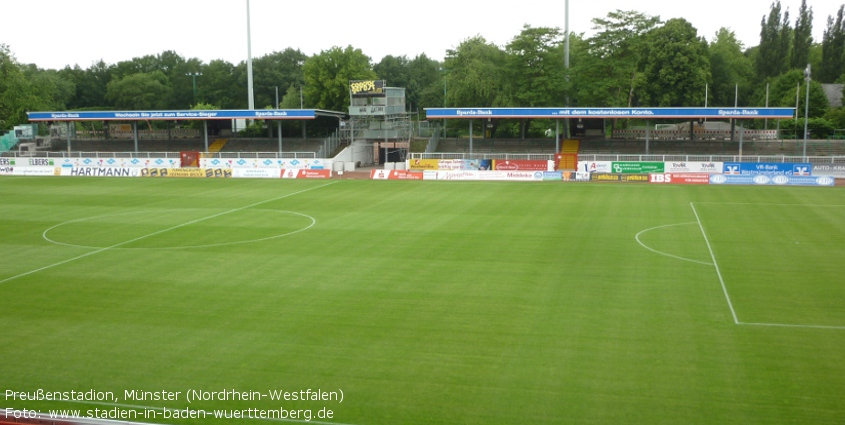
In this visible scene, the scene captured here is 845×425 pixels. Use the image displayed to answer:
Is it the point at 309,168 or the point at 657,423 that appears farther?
the point at 309,168

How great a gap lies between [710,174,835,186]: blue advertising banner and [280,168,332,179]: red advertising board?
25542 mm

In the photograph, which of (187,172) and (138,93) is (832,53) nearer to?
(187,172)

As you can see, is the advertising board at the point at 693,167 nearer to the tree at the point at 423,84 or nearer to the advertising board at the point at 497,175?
the advertising board at the point at 497,175

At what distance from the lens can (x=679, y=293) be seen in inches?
653

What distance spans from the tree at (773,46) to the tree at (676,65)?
2168 cm

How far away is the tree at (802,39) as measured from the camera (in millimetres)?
88938

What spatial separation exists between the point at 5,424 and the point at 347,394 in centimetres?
473

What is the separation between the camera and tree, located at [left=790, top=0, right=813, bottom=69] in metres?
88.9

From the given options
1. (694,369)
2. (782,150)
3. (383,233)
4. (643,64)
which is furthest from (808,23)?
(694,369)

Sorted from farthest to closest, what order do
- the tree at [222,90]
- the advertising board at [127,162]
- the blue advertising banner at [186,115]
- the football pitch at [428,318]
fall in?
the tree at [222,90], the blue advertising banner at [186,115], the advertising board at [127,162], the football pitch at [428,318]

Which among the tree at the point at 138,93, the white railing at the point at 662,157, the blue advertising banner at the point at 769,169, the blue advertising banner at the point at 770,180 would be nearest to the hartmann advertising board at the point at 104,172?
the white railing at the point at 662,157

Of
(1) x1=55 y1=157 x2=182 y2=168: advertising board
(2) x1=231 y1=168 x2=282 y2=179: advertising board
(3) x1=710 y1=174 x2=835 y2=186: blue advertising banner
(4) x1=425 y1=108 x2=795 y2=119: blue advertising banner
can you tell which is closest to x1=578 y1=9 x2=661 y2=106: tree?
(4) x1=425 y1=108 x2=795 y2=119: blue advertising banner

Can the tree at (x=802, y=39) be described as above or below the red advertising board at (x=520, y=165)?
above

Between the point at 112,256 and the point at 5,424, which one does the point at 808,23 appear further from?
the point at 5,424
